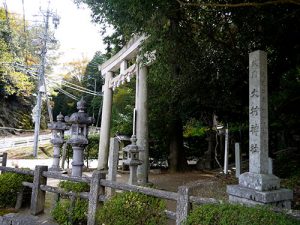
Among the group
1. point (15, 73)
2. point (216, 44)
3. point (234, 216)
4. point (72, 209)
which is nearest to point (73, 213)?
point (72, 209)

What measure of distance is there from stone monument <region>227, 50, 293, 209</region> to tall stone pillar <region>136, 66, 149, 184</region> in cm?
513

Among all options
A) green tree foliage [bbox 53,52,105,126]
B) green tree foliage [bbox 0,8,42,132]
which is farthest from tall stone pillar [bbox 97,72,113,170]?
green tree foliage [bbox 53,52,105,126]

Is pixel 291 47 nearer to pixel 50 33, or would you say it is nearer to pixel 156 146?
pixel 156 146

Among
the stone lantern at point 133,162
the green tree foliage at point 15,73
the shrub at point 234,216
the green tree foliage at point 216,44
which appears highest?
the green tree foliage at point 15,73

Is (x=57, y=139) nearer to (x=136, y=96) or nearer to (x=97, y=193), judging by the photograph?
(x=136, y=96)

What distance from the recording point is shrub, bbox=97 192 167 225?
460cm

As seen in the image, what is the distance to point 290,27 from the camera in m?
7.43

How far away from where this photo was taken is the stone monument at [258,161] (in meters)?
4.24

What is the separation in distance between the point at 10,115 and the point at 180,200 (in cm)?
3246

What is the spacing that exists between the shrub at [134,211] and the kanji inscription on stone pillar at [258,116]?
166cm

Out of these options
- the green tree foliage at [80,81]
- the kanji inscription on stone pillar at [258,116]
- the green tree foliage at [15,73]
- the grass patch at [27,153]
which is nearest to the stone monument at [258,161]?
the kanji inscription on stone pillar at [258,116]

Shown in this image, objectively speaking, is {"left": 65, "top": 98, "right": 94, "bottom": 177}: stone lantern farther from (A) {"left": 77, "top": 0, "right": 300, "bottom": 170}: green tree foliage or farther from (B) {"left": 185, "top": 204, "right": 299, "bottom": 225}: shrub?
(B) {"left": 185, "top": 204, "right": 299, "bottom": 225}: shrub

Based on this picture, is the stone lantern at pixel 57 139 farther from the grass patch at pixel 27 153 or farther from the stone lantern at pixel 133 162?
the grass patch at pixel 27 153

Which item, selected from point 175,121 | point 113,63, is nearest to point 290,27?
point 113,63
